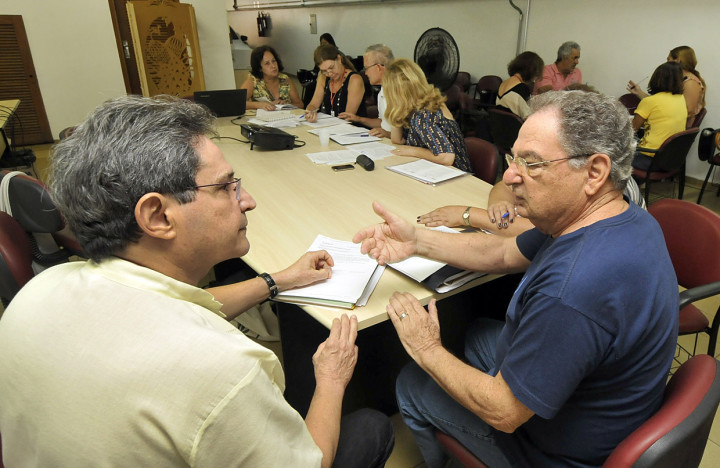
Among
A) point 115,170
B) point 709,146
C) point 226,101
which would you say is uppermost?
point 115,170

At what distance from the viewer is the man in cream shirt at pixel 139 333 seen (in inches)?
23.9

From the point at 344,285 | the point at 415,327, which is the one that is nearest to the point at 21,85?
the point at 344,285

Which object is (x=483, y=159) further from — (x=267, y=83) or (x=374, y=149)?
(x=267, y=83)

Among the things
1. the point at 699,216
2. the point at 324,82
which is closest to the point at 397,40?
the point at 324,82

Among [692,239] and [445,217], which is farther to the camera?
[445,217]

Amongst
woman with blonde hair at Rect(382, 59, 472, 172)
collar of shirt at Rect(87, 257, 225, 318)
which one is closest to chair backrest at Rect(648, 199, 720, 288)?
woman with blonde hair at Rect(382, 59, 472, 172)

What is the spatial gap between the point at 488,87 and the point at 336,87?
2430 mm

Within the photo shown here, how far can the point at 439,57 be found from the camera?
4234 millimetres

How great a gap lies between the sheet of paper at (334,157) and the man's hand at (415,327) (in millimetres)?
1401

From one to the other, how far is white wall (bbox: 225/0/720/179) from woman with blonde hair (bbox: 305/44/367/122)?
96.9 inches

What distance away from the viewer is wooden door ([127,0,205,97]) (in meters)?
4.99

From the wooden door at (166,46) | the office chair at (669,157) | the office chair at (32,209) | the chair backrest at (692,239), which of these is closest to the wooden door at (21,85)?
the wooden door at (166,46)

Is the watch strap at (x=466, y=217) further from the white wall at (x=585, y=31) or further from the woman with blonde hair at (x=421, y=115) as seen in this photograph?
the white wall at (x=585, y=31)

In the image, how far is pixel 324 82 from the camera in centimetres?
405
